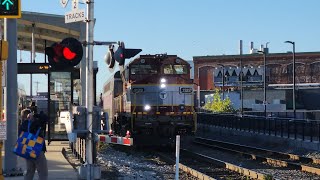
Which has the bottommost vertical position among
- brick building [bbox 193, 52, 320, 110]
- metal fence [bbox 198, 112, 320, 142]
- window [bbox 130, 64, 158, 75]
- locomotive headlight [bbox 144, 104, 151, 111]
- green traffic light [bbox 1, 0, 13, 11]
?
metal fence [bbox 198, 112, 320, 142]

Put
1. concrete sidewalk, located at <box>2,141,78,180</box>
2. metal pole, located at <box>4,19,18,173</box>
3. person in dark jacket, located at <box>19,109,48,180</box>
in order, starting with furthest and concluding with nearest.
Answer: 1. concrete sidewalk, located at <box>2,141,78,180</box>
2. metal pole, located at <box>4,19,18,173</box>
3. person in dark jacket, located at <box>19,109,48,180</box>

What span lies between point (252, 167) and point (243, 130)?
1644cm

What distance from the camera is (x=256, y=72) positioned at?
91125mm

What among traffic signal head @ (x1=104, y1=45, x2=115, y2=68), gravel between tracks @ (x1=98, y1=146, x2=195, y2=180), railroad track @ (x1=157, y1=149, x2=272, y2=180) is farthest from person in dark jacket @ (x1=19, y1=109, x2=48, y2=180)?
railroad track @ (x1=157, y1=149, x2=272, y2=180)

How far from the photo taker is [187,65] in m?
25.2

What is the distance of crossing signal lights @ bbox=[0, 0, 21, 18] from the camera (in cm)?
963

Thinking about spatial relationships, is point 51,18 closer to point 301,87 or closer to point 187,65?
point 187,65

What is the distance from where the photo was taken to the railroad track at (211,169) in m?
16.0

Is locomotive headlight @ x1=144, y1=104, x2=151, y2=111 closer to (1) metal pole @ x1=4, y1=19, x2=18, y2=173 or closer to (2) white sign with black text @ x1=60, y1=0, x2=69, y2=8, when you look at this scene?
(1) metal pole @ x1=4, y1=19, x2=18, y2=173

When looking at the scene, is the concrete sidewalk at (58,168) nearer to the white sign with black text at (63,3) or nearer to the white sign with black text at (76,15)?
the white sign with black text at (76,15)

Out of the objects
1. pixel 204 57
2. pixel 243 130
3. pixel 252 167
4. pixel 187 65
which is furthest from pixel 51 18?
pixel 204 57

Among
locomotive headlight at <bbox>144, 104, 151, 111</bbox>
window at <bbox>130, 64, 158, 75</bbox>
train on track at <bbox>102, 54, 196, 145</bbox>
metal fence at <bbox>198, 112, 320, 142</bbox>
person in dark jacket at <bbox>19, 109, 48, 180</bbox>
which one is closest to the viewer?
person in dark jacket at <bbox>19, 109, 48, 180</bbox>

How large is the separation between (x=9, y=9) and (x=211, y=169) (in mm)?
10750

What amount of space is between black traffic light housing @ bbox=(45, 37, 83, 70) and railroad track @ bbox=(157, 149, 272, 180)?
6253 mm
